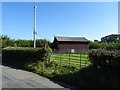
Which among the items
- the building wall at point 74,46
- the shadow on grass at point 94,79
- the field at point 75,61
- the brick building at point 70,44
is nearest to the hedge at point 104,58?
the shadow on grass at point 94,79

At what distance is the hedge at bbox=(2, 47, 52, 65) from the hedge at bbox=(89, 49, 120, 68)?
811cm

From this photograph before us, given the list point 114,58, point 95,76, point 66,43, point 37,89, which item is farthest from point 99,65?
point 66,43

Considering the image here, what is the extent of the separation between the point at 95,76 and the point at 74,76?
175cm

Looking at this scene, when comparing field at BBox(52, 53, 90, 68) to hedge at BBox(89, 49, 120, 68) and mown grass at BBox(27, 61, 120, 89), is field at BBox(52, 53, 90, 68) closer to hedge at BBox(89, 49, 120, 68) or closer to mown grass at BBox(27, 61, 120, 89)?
mown grass at BBox(27, 61, 120, 89)

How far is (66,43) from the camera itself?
81.8 m

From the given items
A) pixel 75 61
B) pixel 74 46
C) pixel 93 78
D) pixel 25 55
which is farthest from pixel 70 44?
pixel 93 78

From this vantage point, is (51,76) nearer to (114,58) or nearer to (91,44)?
(114,58)

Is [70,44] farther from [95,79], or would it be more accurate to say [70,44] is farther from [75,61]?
[95,79]

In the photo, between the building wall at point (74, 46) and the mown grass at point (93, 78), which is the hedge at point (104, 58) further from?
the building wall at point (74, 46)

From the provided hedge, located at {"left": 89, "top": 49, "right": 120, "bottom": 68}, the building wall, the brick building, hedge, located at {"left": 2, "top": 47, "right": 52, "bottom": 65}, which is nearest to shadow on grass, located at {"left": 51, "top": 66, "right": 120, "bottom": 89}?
hedge, located at {"left": 89, "top": 49, "right": 120, "bottom": 68}

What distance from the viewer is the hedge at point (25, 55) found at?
22375 mm

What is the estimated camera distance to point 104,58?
13.3 metres

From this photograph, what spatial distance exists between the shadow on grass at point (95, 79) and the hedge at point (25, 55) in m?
7.02

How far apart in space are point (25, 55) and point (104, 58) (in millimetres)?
12970
